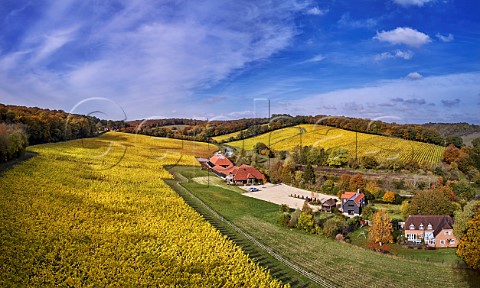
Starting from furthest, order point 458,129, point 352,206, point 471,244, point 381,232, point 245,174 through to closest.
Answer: point 458,129 < point 245,174 < point 352,206 < point 381,232 < point 471,244

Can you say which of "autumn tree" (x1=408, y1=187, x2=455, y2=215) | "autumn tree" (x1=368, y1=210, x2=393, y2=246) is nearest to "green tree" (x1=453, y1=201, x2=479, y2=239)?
"autumn tree" (x1=408, y1=187, x2=455, y2=215)

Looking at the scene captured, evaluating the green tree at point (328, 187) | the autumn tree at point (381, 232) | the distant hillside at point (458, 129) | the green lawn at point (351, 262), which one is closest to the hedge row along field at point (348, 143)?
the distant hillside at point (458, 129)

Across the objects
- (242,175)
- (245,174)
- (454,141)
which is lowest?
(242,175)

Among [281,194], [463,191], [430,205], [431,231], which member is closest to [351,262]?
[431,231]

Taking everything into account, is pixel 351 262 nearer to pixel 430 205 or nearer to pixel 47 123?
pixel 430 205

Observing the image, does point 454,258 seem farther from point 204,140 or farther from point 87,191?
point 204,140

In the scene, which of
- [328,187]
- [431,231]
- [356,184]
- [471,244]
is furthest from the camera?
[328,187]
